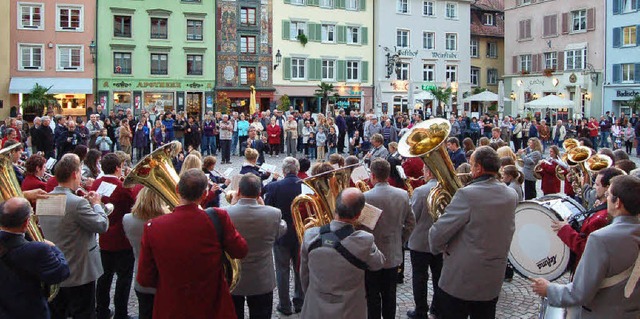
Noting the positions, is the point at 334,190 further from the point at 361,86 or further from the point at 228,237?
the point at 361,86

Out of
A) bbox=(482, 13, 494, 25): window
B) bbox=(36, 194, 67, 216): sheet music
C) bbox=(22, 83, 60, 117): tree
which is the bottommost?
bbox=(36, 194, 67, 216): sheet music

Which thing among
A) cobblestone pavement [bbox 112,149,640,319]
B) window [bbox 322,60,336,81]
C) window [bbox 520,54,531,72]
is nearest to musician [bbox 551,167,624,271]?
cobblestone pavement [bbox 112,149,640,319]

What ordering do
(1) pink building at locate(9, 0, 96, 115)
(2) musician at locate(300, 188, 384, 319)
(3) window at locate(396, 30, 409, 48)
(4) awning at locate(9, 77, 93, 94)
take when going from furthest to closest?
(3) window at locate(396, 30, 409, 48)
(1) pink building at locate(9, 0, 96, 115)
(4) awning at locate(9, 77, 93, 94)
(2) musician at locate(300, 188, 384, 319)

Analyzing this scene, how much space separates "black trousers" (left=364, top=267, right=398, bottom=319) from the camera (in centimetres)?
580

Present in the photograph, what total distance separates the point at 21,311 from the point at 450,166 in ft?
12.2

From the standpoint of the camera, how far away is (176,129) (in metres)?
23.1

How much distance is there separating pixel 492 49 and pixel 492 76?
2439 millimetres

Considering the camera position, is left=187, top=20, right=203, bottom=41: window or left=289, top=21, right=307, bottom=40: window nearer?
left=187, top=20, right=203, bottom=41: window

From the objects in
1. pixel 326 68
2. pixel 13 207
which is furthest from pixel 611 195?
pixel 326 68

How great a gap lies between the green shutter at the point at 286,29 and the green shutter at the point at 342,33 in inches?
158

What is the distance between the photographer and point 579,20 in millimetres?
44188

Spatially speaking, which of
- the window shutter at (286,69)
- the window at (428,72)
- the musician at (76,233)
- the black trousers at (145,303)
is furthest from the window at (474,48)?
the black trousers at (145,303)

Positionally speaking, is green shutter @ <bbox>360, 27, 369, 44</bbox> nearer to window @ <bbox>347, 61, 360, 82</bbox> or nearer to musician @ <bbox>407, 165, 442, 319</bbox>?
window @ <bbox>347, 61, 360, 82</bbox>

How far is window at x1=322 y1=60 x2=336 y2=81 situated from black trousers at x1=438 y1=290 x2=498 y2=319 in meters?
40.0
